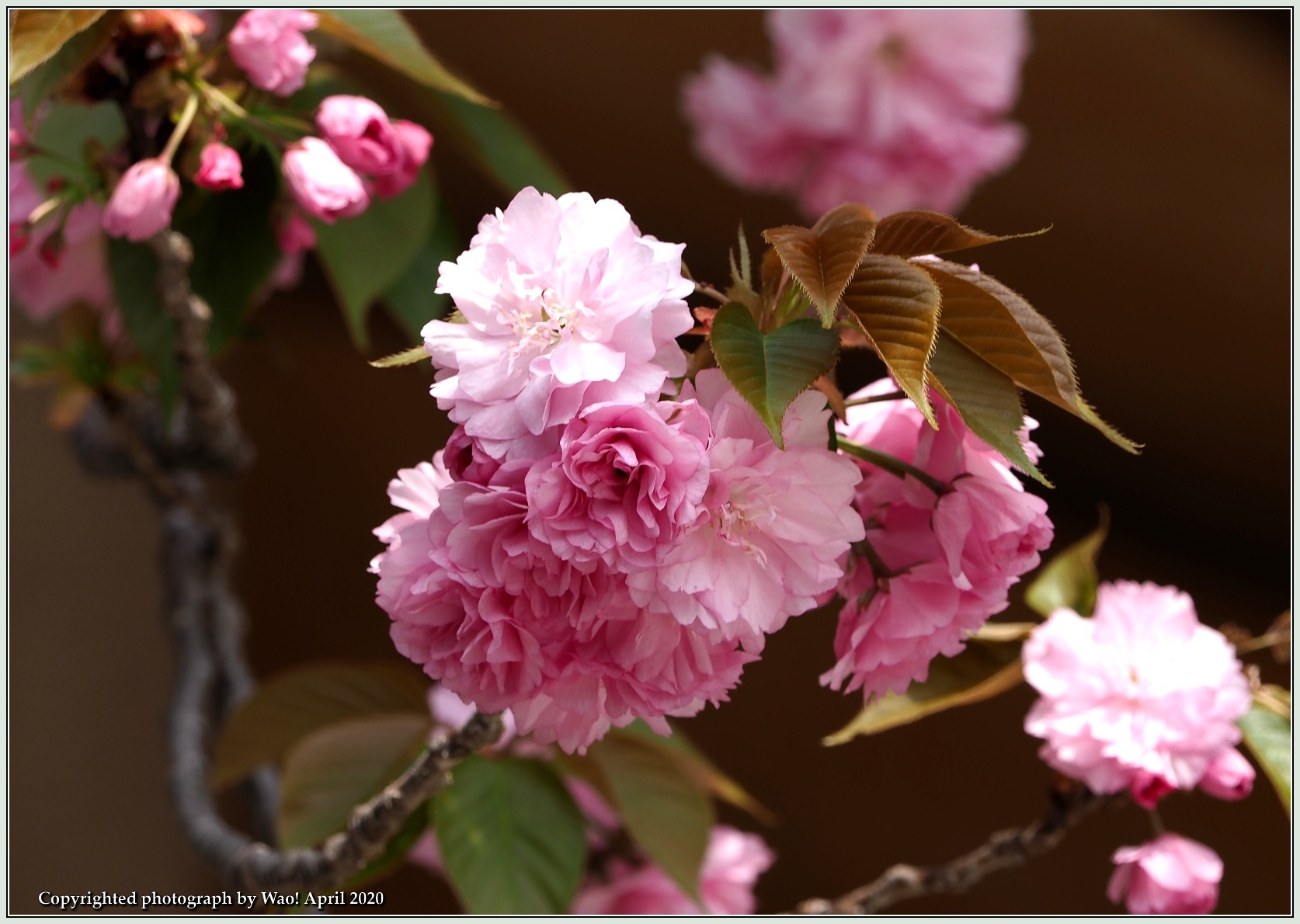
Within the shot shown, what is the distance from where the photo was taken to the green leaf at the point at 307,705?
0.71 meters

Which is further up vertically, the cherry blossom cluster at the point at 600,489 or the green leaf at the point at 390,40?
the green leaf at the point at 390,40

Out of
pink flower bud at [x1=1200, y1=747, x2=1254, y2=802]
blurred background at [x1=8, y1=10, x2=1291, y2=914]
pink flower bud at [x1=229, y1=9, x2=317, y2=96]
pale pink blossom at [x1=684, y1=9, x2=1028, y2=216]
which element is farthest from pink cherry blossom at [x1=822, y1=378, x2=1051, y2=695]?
blurred background at [x1=8, y1=10, x2=1291, y2=914]

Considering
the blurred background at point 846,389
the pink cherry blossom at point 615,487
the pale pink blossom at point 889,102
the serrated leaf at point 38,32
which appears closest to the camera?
the pink cherry blossom at point 615,487

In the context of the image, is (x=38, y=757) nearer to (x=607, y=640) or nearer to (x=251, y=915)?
(x=251, y=915)

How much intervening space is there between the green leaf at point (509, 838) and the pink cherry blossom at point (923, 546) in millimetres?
279

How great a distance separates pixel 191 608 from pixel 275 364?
31.6 inches

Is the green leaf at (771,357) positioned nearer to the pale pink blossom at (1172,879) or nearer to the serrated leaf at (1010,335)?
the serrated leaf at (1010,335)

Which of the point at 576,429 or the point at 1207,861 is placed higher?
the point at 576,429

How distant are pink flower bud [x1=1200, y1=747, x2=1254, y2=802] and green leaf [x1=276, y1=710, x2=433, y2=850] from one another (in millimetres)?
443

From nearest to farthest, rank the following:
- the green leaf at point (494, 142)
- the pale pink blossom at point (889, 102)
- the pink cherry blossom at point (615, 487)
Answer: the pink cherry blossom at point (615, 487) < the green leaf at point (494, 142) < the pale pink blossom at point (889, 102)

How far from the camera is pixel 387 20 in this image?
1.83 feet

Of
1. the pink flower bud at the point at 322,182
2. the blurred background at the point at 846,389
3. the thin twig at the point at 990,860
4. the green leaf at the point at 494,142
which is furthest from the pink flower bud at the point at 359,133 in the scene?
the blurred background at the point at 846,389

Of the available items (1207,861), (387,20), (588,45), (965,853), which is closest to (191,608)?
(387,20)

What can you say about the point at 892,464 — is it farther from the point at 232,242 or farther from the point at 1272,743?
the point at 232,242
